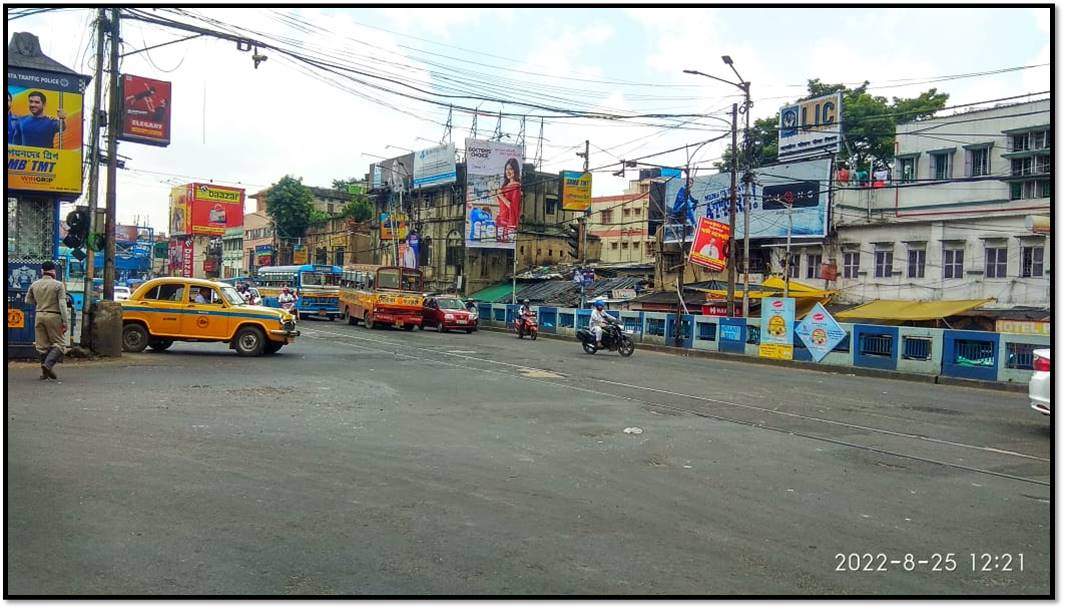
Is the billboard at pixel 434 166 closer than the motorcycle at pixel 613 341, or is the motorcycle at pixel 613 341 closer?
the motorcycle at pixel 613 341

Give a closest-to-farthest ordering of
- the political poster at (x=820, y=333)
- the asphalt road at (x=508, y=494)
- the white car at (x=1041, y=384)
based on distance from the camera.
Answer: the asphalt road at (x=508, y=494) < the white car at (x=1041, y=384) < the political poster at (x=820, y=333)

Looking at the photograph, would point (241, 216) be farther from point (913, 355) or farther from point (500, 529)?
point (500, 529)

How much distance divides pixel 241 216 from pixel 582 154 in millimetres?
53886

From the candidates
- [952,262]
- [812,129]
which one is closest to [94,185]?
[952,262]

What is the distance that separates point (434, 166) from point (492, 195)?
23.0 feet

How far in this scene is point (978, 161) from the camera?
99.5 feet

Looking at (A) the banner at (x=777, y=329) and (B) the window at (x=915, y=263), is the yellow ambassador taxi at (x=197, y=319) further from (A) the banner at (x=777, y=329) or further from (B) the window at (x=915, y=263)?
(B) the window at (x=915, y=263)

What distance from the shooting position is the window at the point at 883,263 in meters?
31.6

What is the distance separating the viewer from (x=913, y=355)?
20.0 meters

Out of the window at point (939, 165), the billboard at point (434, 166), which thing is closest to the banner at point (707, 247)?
the window at point (939, 165)

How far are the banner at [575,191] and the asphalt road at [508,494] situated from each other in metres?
32.1

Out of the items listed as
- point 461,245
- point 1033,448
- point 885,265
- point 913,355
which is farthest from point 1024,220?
point 461,245

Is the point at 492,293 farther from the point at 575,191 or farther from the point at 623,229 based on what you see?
the point at 623,229

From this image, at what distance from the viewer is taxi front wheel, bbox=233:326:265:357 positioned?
62.5 feet
